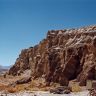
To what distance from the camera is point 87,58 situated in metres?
51.0

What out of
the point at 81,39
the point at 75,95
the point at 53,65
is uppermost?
the point at 81,39

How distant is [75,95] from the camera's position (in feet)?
119

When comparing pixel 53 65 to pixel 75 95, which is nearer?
pixel 75 95

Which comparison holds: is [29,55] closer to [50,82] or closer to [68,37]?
[68,37]

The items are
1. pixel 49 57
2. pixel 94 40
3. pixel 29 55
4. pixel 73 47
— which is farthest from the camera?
pixel 29 55

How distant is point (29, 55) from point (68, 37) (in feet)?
120

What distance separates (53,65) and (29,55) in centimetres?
4453

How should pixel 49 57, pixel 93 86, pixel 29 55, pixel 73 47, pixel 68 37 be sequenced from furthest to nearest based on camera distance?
pixel 29 55, pixel 68 37, pixel 49 57, pixel 73 47, pixel 93 86

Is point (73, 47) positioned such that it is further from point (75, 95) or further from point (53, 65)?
point (75, 95)

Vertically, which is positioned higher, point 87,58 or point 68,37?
point 68,37

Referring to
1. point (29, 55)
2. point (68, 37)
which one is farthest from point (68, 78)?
point (29, 55)

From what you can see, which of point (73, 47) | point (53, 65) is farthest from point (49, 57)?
point (73, 47)

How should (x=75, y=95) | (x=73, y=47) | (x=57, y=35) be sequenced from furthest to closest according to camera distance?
(x=57, y=35) < (x=73, y=47) < (x=75, y=95)

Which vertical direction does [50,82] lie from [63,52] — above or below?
below
